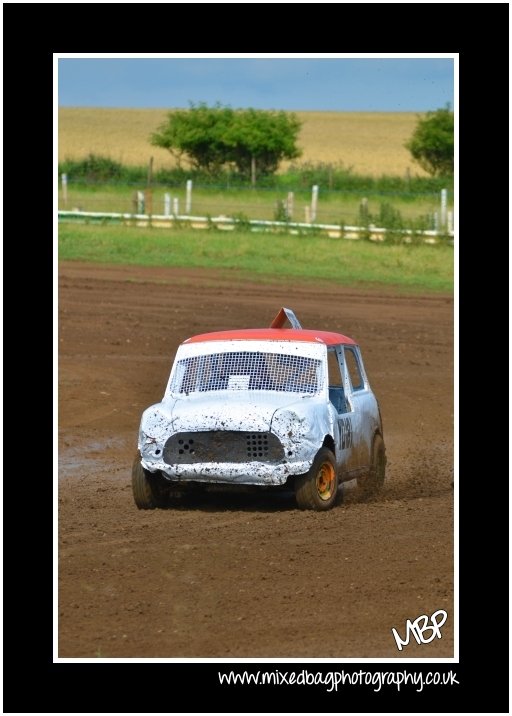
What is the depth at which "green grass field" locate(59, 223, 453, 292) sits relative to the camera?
2983 cm

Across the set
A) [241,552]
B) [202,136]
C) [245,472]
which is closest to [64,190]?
[202,136]

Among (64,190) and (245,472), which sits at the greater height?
(64,190)

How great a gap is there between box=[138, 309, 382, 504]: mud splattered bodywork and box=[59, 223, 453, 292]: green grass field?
17.4 metres

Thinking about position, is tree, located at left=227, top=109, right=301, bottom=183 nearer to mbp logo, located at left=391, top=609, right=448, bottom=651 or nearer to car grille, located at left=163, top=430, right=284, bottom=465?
car grille, located at left=163, top=430, right=284, bottom=465

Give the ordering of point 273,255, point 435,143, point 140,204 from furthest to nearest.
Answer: point 435,143 → point 140,204 → point 273,255

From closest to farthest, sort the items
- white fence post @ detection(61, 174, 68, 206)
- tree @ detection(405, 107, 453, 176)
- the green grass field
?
the green grass field, white fence post @ detection(61, 174, 68, 206), tree @ detection(405, 107, 453, 176)

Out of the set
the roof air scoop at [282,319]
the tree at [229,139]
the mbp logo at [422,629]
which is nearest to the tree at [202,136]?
the tree at [229,139]

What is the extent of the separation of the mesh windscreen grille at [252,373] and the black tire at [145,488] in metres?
0.94

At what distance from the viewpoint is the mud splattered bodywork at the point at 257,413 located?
10266mm

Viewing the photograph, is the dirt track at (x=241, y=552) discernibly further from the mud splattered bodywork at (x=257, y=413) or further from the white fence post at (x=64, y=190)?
the white fence post at (x=64, y=190)

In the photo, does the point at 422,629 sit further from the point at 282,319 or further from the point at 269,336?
the point at 282,319

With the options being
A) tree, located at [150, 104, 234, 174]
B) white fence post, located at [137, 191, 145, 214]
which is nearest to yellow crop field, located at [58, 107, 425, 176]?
tree, located at [150, 104, 234, 174]

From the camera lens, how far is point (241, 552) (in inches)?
365

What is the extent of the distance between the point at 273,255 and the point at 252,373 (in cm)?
2100
